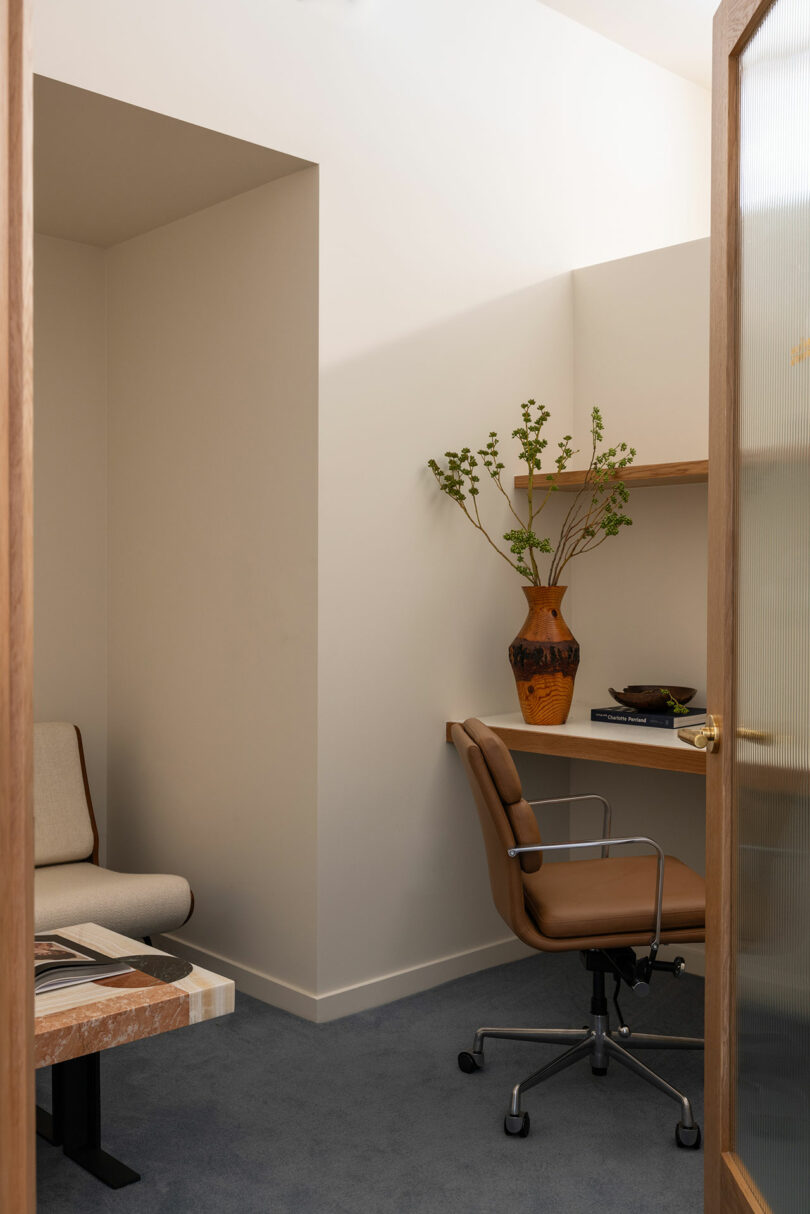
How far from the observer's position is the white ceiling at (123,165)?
289 cm

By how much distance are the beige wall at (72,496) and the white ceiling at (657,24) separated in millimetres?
1956

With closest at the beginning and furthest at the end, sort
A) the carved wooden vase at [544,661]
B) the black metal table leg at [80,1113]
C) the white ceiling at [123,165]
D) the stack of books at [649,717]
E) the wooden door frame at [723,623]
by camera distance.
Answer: the wooden door frame at [723,623], the black metal table leg at [80,1113], the white ceiling at [123,165], the stack of books at [649,717], the carved wooden vase at [544,661]

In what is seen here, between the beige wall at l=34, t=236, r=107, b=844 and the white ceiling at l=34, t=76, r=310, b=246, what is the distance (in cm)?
22

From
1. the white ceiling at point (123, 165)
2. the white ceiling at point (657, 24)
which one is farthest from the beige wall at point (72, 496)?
the white ceiling at point (657, 24)

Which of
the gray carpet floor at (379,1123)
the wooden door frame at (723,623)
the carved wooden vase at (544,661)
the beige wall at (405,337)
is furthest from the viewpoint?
the carved wooden vase at (544,661)

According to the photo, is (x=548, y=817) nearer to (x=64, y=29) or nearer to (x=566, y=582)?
(x=566, y=582)

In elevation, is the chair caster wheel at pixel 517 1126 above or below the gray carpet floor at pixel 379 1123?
above

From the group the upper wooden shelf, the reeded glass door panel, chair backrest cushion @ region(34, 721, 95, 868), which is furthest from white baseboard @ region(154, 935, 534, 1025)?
the reeded glass door panel

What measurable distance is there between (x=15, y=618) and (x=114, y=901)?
2.41 m

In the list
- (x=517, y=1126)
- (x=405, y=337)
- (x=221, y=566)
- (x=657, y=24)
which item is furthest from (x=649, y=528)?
(x=517, y=1126)

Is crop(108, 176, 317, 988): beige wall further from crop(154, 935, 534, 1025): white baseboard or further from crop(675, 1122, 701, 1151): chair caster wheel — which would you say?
crop(675, 1122, 701, 1151): chair caster wheel

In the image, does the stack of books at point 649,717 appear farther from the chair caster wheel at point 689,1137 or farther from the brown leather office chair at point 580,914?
the chair caster wheel at point 689,1137

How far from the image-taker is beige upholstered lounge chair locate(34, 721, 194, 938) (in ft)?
10.4

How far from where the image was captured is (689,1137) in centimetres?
246
